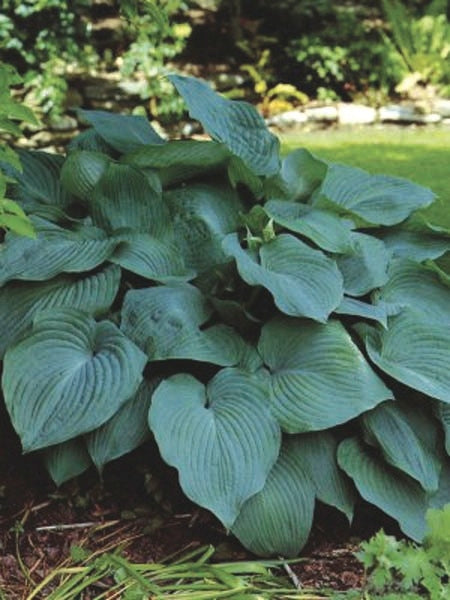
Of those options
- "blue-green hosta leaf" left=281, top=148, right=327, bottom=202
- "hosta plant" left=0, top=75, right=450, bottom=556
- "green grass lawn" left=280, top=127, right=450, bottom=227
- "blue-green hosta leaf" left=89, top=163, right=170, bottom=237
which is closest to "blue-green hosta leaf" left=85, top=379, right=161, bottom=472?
"hosta plant" left=0, top=75, right=450, bottom=556

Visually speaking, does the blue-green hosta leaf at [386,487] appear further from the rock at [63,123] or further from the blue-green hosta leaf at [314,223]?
the rock at [63,123]

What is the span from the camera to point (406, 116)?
8.70 m

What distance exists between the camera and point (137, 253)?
3.07m

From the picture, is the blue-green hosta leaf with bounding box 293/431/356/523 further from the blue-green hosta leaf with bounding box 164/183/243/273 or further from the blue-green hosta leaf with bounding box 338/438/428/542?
the blue-green hosta leaf with bounding box 164/183/243/273

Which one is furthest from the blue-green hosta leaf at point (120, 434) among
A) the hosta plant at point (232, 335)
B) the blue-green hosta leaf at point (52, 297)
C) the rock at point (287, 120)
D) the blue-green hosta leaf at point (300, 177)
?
the rock at point (287, 120)

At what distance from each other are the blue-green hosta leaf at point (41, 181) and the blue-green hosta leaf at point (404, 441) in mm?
1291

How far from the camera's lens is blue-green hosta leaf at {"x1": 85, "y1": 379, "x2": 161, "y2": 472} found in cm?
273

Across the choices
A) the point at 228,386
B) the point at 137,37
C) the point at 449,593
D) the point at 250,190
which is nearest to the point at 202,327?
the point at 228,386

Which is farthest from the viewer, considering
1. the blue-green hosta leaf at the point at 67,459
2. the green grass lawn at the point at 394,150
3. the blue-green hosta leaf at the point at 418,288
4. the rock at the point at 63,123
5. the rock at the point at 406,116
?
the rock at the point at 406,116

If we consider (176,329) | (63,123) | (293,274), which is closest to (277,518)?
(176,329)

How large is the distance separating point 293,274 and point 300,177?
0.60m

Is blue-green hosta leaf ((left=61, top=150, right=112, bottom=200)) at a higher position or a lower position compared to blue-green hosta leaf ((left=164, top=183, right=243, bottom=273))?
higher

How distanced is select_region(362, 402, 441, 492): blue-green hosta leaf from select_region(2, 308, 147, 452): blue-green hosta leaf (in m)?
0.68

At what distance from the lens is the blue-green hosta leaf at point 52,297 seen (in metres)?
2.95
